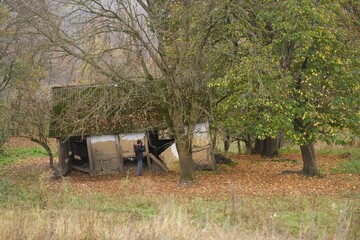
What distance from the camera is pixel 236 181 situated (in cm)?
2006

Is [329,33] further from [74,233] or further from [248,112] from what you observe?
[74,233]

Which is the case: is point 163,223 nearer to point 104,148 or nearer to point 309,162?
point 309,162

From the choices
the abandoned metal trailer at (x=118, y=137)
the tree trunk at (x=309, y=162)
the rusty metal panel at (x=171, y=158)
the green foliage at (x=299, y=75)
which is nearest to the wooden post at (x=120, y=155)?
the abandoned metal trailer at (x=118, y=137)

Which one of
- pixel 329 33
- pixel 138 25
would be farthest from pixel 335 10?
pixel 138 25

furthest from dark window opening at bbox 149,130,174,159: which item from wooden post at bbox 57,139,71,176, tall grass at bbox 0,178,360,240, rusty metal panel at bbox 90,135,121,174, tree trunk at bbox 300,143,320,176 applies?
tall grass at bbox 0,178,360,240

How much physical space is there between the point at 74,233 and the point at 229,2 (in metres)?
12.2

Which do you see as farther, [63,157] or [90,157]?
[63,157]

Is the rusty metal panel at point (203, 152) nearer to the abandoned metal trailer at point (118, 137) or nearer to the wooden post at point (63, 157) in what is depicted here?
the abandoned metal trailer at point (118, 137)

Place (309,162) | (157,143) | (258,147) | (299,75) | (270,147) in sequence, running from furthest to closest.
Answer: (258,147) → (270,147) → (157,143) → (309,162) → (299,75)

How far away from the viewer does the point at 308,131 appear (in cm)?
1808

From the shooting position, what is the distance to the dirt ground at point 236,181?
55.2 feet

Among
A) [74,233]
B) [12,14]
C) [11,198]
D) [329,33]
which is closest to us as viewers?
[74,233]

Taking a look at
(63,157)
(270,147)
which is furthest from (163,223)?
(270,147)

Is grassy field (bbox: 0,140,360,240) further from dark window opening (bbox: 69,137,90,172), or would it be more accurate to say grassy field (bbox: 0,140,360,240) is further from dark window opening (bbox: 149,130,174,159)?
dark window opening (bbox: 69,137,90,172)
